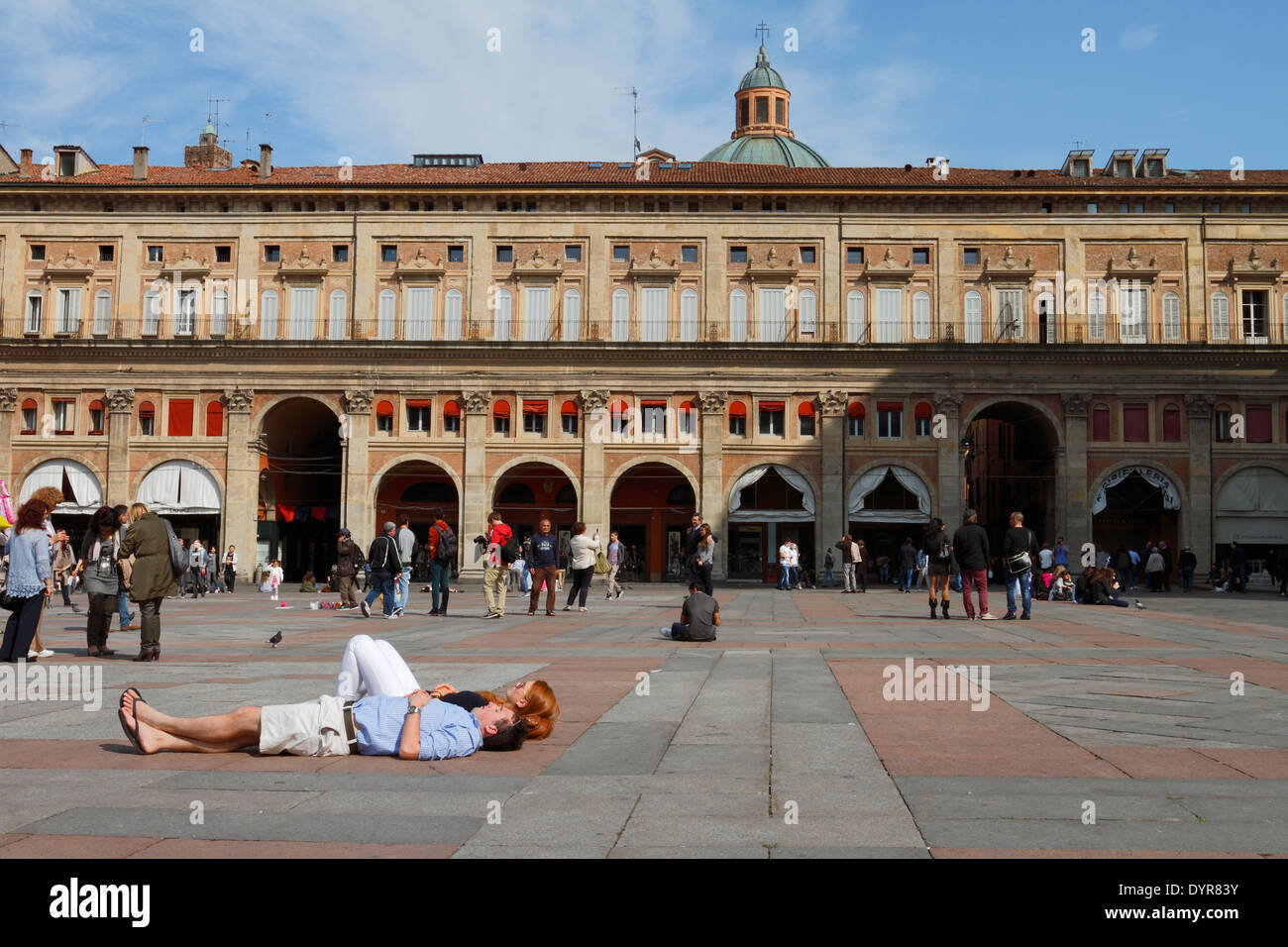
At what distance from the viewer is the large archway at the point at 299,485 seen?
4412cm

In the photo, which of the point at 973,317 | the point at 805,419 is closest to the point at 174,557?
the point at 805,419

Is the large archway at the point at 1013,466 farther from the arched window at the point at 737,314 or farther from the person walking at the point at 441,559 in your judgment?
the person walking at the point at 441,559

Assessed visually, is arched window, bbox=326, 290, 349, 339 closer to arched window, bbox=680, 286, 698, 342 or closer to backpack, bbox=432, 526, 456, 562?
arched window, bbox=680, 286, 698, 342

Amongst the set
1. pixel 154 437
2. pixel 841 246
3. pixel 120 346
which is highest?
pixel 841 246

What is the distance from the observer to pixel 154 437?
43.7 m

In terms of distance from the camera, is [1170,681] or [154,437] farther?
[154,437]

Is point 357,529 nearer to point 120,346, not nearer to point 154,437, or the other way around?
point 154,437

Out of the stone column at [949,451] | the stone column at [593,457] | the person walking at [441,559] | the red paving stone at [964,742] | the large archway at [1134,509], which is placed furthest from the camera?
the stone column at [593,457]

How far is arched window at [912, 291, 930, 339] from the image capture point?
1718 inches

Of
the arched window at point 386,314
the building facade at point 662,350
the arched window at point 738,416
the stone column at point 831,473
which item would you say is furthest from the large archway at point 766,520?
the arched window at point 386,314

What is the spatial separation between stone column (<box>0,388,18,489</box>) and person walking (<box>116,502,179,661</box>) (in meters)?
37.1
